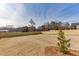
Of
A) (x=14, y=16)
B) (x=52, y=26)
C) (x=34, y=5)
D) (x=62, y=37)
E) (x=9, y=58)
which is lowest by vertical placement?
(x=9, y=58)

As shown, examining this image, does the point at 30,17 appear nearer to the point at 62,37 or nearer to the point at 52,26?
the point at 52,26

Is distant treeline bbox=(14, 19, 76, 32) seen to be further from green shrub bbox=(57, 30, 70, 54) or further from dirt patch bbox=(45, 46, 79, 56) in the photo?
dirt patch bbox=(45, 46, 79, 56)

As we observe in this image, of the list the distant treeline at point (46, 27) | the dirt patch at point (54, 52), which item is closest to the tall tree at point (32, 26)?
the distant treeline at point (46, 27)

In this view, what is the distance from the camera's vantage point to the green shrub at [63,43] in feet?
5.60

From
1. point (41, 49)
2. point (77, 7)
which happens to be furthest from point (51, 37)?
point (77, 7)

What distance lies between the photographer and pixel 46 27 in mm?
1739

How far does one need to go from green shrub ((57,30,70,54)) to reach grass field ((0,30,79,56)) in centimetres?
4

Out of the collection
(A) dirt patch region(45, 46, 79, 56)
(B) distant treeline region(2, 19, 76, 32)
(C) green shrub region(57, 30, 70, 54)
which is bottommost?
(A) dirt patch region(45, 46, 79, 56)

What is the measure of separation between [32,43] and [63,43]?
0.31 metres

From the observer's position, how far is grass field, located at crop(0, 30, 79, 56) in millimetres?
1711

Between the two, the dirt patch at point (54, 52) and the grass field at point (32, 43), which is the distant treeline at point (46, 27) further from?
the dirt patch at point (54, 52)

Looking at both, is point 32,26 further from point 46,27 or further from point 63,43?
point 63,43

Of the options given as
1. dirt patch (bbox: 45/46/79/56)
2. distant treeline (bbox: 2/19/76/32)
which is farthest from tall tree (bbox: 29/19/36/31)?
dirt patch (bbox: 45/46/79/56)

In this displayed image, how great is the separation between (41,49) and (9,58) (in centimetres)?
33
